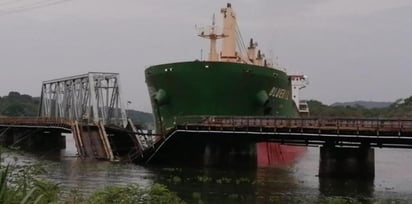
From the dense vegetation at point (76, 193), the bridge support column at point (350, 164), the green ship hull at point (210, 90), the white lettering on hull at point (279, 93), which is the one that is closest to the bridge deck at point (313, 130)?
the bridge support column at point (350, 164)

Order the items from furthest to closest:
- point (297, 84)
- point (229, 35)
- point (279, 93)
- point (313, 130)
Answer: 1. point (297, 84)
2. point (229, 35)
3. point (279, 93)
4. point (313, 130)

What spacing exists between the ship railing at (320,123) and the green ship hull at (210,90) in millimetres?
4639

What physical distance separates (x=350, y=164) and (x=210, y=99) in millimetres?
13594

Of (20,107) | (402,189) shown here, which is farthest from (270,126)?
(20,107)

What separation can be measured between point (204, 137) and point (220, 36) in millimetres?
17123

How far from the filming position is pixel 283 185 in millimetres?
31391

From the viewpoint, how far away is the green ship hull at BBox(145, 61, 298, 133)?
45.5 m

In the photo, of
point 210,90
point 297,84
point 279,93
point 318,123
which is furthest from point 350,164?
point 297,84

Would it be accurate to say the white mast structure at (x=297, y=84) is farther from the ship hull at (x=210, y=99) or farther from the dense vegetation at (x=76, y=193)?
the dense vegetation at (x=76, y=193)

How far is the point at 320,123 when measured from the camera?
117ft

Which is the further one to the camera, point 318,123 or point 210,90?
point 210,90

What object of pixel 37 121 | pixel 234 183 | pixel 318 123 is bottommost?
pixel 234 183

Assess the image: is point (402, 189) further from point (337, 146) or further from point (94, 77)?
point (94, 77)

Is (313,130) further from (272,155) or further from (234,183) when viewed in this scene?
(272,155)
